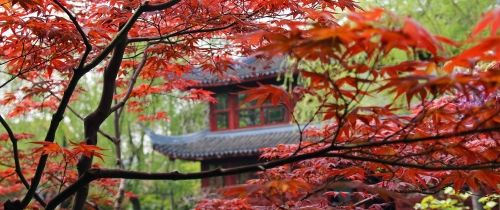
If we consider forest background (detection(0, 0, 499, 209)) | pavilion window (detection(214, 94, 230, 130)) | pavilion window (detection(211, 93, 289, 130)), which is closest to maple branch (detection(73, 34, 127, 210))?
pavilion window (detection(211, 93, 289, 130))

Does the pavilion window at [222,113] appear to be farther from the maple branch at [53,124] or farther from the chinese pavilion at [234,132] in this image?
the maple branch at [53,124]

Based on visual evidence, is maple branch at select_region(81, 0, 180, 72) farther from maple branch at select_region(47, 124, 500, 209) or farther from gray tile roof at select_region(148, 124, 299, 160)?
gray tile roof at select_region(148, 124, 299, 160)

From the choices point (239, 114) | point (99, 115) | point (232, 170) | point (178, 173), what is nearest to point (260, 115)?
point (239, 114)

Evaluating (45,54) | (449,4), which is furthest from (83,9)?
(449,4)

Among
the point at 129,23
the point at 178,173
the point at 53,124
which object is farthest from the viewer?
the point at 53,124

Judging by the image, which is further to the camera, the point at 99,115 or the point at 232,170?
the point at 99,115

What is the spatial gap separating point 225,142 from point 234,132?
0.38 metres

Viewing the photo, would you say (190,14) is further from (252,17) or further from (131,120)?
(131,120)

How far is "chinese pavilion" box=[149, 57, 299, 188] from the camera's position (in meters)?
11.4

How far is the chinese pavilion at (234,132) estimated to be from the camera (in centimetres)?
1141

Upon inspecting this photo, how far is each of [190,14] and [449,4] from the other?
757cm

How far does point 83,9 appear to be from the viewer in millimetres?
3174

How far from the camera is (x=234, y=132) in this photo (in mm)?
12117

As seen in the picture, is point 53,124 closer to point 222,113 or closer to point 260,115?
point 260,115
